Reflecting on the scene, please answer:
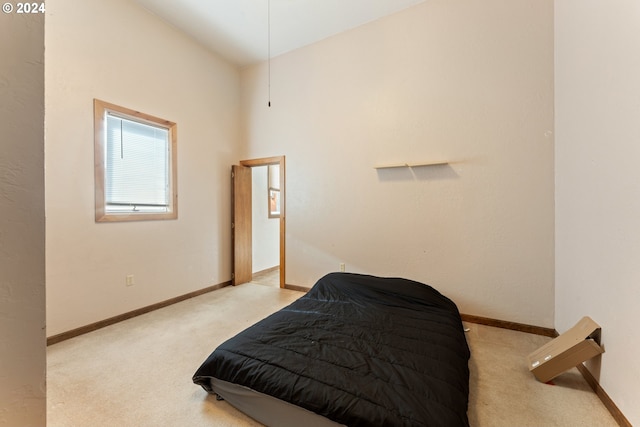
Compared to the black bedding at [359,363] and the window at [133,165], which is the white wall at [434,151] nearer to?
the black bedding at [359,363]

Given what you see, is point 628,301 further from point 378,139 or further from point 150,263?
point 150,263

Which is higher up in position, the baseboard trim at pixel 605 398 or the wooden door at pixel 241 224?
the wooden door at pixel 241 224

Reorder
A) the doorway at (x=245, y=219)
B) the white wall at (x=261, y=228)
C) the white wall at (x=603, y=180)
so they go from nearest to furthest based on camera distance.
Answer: the white wall at (x=603, y=180), the doorway at (x=245, y=219), the white wall at (x=261, y=228)

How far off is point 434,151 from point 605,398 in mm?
2417

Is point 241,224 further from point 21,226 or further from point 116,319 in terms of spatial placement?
point 21,226

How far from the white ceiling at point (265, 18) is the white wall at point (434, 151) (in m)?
0.17

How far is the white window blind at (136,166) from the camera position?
116 inches

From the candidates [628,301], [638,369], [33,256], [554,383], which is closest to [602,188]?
[628,301]

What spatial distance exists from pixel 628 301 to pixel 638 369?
13.8 inches

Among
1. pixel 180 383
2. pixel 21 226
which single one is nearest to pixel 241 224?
pixel 180 383

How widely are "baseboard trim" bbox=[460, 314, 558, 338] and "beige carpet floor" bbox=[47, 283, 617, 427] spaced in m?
0.08

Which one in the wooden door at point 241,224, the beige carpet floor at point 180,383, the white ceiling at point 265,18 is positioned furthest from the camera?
the wooden door at point 241,224

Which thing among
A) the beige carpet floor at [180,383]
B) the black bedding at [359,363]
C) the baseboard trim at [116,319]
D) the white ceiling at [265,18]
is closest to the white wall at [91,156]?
the baseboard trim at [116,319]

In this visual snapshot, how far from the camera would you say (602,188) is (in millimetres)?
1754
